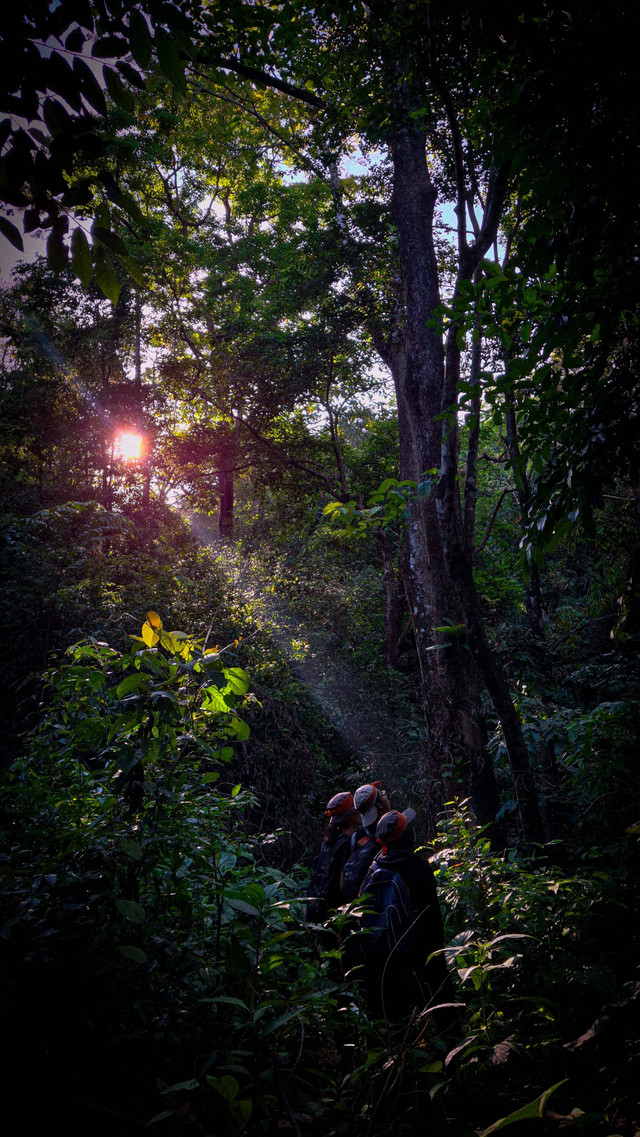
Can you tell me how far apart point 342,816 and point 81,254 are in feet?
14.3

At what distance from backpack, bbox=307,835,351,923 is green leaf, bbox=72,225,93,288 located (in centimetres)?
421

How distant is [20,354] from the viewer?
53.2 feet

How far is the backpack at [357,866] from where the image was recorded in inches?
158

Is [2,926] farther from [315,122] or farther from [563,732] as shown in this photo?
[315,122]

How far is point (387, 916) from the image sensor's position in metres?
3.22

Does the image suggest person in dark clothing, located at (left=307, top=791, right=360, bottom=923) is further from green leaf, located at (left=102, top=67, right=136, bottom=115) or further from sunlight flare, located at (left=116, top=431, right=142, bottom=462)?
sunlight flare, located at (left=116, top=431, right=142, bottom=462)

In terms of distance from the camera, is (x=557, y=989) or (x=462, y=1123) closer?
(x=462, y=1123)

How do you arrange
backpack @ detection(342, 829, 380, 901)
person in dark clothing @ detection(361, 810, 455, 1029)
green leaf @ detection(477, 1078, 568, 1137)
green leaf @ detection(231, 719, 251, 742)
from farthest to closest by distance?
backpack @ detection(342, 829, 380, 901) → person in dark clothing @ detection(361, 810, 455, 1029) → green leaf @ detection(231, 719, 251, 742) → green leaf @ detection(477, 1078, 568, 1137)

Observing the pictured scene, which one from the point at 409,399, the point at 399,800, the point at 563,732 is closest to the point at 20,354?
the point at 409,399

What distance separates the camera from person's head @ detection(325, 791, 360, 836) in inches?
189

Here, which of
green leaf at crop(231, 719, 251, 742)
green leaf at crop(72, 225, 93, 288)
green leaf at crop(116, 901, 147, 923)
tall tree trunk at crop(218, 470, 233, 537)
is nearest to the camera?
green leaf at crop(116, 901, 147, 923)

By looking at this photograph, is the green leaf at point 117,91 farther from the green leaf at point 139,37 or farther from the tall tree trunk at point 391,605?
the tall tree trunk at point 391,605

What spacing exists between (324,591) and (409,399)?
269 inches

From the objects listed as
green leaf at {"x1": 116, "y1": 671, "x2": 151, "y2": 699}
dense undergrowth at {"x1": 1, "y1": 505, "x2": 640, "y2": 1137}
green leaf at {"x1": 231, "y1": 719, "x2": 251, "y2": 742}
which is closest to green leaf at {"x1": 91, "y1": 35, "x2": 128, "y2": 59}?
dense undergrowth at {"x1": 1, "y1": 505, "x2": 640, "y2": 1137}
